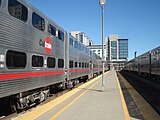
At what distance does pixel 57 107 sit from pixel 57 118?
2.04 metres

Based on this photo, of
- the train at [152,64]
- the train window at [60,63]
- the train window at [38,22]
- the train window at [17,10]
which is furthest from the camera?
the train at [152,64]

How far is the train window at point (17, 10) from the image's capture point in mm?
7684

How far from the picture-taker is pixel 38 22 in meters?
10.4

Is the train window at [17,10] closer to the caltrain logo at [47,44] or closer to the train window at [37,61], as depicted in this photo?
the train window at [37,61]

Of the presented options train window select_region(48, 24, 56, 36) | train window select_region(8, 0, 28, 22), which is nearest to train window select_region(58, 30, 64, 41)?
train window select_region(48, 24, 56, 36)

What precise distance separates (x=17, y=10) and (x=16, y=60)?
176 centimetres

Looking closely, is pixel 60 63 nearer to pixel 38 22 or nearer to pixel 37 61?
pixel 37 61

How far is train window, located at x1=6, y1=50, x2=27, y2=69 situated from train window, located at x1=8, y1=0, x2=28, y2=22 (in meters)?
1.30

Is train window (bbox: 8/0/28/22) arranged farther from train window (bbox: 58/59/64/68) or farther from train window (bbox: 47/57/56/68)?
train window (bbox: 58/59/64/68)

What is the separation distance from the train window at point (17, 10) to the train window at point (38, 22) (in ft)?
2.83

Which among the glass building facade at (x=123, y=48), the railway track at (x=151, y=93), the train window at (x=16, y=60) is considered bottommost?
the railway track at (x=151, y=93)

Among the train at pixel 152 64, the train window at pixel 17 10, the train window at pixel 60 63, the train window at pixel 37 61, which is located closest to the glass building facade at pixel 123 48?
the train at pixel 152 64

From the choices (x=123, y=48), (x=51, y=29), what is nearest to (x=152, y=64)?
(x=51, y=29)

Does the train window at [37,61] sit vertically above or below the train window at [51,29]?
below
